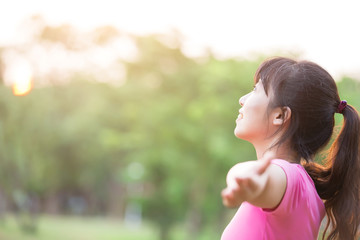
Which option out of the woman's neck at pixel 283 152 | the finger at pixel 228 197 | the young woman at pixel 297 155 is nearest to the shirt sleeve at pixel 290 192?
the young woman at pixel 297 155

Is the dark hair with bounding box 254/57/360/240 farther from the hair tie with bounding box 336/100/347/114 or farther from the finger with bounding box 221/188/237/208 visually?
the finger with bounding box 221/188/237/208

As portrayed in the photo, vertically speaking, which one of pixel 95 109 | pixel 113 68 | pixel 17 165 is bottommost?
pixel 17 165

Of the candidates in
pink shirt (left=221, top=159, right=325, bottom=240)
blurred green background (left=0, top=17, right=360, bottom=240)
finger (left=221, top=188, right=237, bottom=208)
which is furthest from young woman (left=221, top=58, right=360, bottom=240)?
blurred green background (left=0, top=17, right=360, bottom=240)

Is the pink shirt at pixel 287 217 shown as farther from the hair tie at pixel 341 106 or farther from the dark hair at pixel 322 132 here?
the hair tie at pixel 341 106

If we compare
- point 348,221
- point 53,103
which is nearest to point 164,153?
point 53,103

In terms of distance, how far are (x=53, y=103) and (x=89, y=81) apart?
259 centimetres

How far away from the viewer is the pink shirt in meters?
1.20

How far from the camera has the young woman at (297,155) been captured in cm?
122

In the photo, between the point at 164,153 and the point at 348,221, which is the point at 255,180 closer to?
the point at 348,221

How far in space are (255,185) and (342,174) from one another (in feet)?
1.95

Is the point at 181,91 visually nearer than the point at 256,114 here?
No

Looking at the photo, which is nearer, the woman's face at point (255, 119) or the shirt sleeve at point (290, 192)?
the shirt sleeve at point (290, 192)

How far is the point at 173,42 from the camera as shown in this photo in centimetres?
1385

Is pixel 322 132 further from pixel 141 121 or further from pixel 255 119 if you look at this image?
pixel 141 121
